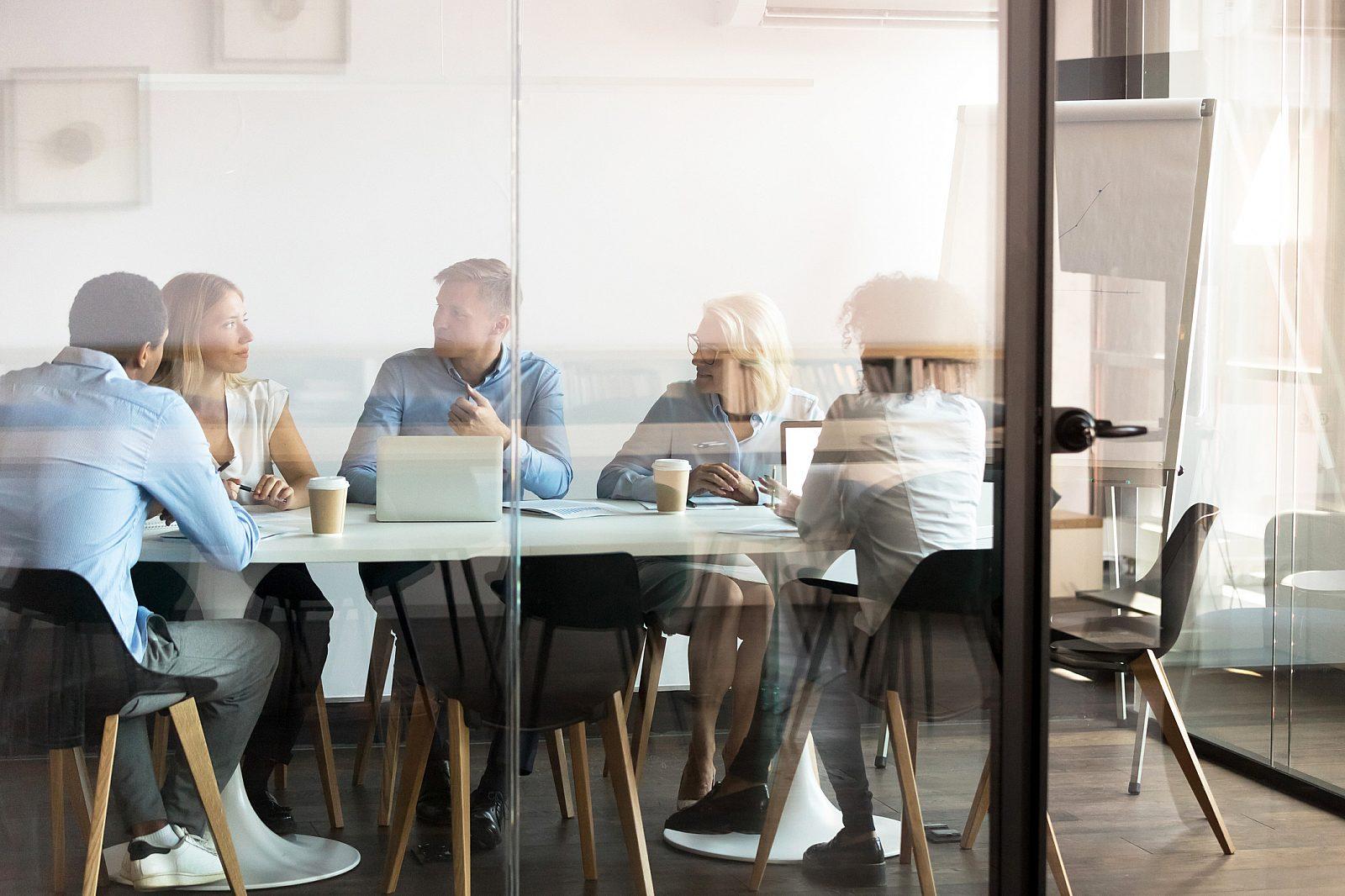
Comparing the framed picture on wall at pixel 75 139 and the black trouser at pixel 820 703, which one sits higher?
the framed picture on wall at pixel 75 139

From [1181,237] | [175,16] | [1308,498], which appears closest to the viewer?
[175,16]

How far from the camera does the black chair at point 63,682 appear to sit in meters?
2.03

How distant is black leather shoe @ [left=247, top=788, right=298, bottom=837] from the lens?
2.09 meters

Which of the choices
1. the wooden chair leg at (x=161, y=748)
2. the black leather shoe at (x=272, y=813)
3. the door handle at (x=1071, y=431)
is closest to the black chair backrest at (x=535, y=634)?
the black leather shoe at (x=272, y=813)

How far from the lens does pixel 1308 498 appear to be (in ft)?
10.4

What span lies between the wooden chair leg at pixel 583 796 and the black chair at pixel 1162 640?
103cm

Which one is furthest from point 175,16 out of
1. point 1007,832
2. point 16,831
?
point 1007,832

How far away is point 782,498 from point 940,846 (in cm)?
73

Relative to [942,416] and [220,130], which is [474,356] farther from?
[942,416]

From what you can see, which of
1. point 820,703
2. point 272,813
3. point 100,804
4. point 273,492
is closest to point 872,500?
point 820,703

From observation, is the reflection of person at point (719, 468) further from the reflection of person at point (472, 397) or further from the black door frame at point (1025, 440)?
the black door frame at point (1025, 440)

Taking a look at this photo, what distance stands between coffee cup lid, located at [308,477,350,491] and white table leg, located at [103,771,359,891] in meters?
0.53

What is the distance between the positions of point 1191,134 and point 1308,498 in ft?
3.53

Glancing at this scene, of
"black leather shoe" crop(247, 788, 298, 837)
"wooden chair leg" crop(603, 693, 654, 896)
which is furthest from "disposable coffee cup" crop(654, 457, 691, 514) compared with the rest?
"black leather shoe" crop(247, 788, 298, 837)
